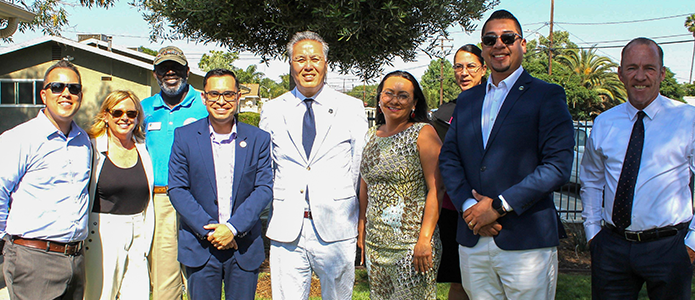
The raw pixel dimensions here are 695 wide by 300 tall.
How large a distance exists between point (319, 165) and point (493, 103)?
124 cm

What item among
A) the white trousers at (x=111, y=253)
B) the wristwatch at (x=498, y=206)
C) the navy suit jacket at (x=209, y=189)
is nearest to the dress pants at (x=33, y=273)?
the white trousers at (x=111, y=253)

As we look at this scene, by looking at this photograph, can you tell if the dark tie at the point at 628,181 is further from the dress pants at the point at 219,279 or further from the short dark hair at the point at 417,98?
the dress pants at the point at 219,279

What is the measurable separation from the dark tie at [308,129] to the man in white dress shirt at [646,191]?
1947 millimetres

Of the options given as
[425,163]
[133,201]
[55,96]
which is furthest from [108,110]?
[425,163]

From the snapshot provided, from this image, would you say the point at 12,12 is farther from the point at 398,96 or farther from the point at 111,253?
the point at 398,96

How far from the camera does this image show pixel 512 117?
2670 mm

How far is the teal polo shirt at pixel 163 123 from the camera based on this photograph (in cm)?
381

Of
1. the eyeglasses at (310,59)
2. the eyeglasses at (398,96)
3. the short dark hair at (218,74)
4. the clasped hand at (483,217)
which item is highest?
the eyeglasses at (310,59)

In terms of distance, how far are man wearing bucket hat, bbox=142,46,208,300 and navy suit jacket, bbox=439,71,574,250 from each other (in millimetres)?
2325

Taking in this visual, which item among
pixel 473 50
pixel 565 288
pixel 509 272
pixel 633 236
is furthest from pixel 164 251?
pixel 565 288

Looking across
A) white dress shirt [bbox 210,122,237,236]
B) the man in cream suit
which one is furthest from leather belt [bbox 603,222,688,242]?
white dress shirt [bbox 210,122,237,236]

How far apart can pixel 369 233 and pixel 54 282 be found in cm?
210

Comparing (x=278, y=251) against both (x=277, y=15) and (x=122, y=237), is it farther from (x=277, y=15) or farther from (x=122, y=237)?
(x=277, y=15)

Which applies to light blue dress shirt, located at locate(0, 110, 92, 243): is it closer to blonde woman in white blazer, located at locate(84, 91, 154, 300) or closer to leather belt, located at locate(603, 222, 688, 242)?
blonde woman in white blazer, located at locate(84, 91, 154, 300)
